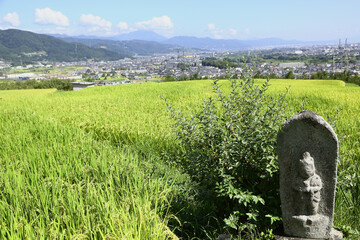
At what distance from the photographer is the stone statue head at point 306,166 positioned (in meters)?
2.44

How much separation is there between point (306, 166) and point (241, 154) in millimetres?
749

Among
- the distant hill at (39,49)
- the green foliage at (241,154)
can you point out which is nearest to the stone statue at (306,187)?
the green foliage at (241,154)

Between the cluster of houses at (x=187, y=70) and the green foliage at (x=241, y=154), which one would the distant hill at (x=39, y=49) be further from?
the green foliage at (x=241, y=154)

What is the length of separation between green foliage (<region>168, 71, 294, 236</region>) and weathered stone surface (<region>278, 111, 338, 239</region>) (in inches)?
9.2

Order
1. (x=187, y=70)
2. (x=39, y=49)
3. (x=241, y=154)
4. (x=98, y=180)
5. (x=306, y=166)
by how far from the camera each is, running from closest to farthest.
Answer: (x=306, y=166), (x=241, y=154), (x=98, y=180), (x=187, y=70), (x=39, y=49)

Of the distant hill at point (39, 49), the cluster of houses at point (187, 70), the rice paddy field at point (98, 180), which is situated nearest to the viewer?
the rice paddy field at point (98, 180)

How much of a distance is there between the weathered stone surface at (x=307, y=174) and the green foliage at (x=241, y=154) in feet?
0.77

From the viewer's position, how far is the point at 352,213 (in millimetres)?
3520

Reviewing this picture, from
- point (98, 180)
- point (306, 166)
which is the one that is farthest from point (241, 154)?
point (98, 180)

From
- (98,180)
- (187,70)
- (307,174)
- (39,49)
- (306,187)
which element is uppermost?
A: (39,49)

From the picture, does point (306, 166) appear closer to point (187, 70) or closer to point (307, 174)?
point (307, 174)

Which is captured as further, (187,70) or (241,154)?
(187,70)

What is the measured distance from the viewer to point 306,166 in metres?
2.44

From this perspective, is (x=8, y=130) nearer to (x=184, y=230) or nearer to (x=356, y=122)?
(x=184, y=230)
